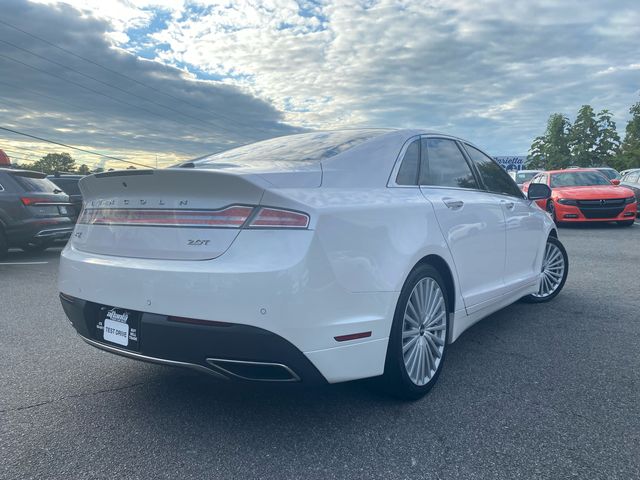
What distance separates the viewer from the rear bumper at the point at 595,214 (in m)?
13.2

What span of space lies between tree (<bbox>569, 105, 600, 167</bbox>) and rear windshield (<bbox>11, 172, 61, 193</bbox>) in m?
60.7

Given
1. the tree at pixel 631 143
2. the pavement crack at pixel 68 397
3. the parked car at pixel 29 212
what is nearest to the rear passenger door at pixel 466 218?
the pavement crack at pixel 68 397

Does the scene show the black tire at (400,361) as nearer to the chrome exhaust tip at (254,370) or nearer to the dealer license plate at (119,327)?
the chrome exhaust tip at (254,370)

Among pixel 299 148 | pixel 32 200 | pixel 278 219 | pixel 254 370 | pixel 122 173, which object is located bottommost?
pixel 254 370

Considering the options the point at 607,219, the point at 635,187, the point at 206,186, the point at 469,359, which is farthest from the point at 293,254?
the point at 635,187

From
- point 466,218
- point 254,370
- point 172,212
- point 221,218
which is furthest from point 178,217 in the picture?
point 466,218

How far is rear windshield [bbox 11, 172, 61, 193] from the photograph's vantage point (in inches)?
376

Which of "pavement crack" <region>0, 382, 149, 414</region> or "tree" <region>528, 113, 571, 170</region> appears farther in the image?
"tree" <region>528, 113, 571, 170</region>

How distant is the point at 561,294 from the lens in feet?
19.8

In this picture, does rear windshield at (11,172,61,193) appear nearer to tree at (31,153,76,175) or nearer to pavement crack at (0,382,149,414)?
pavement crack at (0,382,149,414)

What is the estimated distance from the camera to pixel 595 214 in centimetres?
1321

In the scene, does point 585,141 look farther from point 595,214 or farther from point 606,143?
point 595,214

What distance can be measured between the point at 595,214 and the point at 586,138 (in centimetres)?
5393

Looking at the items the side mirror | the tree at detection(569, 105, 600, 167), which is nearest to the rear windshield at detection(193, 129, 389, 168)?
the side mirror
